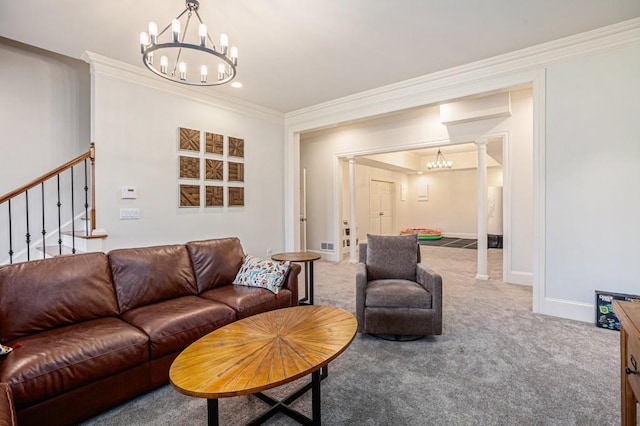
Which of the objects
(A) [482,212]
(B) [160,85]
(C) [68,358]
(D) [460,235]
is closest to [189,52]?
(B) [160,85]

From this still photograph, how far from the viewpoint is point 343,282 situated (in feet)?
15.6

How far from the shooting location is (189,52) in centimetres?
328

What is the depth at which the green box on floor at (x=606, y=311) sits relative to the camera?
287 cm

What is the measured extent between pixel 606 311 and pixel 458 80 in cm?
278

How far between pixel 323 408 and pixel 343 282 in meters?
2.95

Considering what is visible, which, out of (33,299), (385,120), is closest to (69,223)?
(33,299)

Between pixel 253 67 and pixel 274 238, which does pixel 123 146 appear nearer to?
pixel 253 67

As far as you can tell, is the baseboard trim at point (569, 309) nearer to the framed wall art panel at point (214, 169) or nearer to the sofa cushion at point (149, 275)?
the sofa cushion at point (149, 275)

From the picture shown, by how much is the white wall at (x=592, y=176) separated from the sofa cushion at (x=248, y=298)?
2.75 metres

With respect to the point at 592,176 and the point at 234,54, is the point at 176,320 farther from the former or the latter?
the point at 592,176

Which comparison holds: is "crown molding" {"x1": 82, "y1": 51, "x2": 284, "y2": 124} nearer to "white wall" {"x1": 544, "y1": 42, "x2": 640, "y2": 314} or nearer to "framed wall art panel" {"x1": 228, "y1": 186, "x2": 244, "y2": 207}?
"framed wall art panel" {"x1": 228, "y1": 186, "x2": 244, "y2": 207}

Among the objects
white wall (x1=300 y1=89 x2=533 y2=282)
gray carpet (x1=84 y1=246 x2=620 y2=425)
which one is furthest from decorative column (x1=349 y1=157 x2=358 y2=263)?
gray carpet (x1=84 y1=246 x2=620 y2=425)

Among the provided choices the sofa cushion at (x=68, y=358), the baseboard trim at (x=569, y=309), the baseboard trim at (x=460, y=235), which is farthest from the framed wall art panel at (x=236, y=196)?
the baseboard trim at (x=460, y=235)

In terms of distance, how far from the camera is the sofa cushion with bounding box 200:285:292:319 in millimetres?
2518
